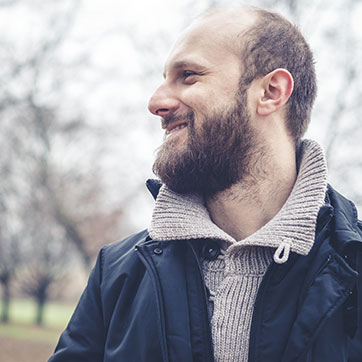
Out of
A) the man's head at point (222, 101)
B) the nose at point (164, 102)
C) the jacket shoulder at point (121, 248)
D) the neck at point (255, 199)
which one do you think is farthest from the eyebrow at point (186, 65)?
the jacket shoulder at point (121, 248)

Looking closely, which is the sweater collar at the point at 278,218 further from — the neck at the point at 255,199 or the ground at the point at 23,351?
the ground at the point at 23,351

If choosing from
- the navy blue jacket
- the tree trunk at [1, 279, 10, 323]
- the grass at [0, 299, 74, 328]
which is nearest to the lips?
the navy blue jacket

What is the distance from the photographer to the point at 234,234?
2.47m

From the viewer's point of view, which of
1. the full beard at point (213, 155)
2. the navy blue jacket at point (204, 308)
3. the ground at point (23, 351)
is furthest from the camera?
the ground at point (23, 351)

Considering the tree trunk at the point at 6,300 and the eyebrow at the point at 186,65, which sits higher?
the eyebrow at the point at 186,65

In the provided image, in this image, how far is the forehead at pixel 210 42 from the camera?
100 inches

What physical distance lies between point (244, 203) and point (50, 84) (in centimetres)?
1102

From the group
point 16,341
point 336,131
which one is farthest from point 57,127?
point 336,131

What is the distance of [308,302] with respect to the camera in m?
1.89

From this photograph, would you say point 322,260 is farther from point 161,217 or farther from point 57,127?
point 57,127

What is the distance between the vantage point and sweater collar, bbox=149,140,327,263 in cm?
212

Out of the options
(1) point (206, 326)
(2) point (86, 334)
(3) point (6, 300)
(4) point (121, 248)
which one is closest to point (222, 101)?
(4) point (121, 248)

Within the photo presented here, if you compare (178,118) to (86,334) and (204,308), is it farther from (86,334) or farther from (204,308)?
(86,334)

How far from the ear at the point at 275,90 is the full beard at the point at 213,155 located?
12 centimetres
